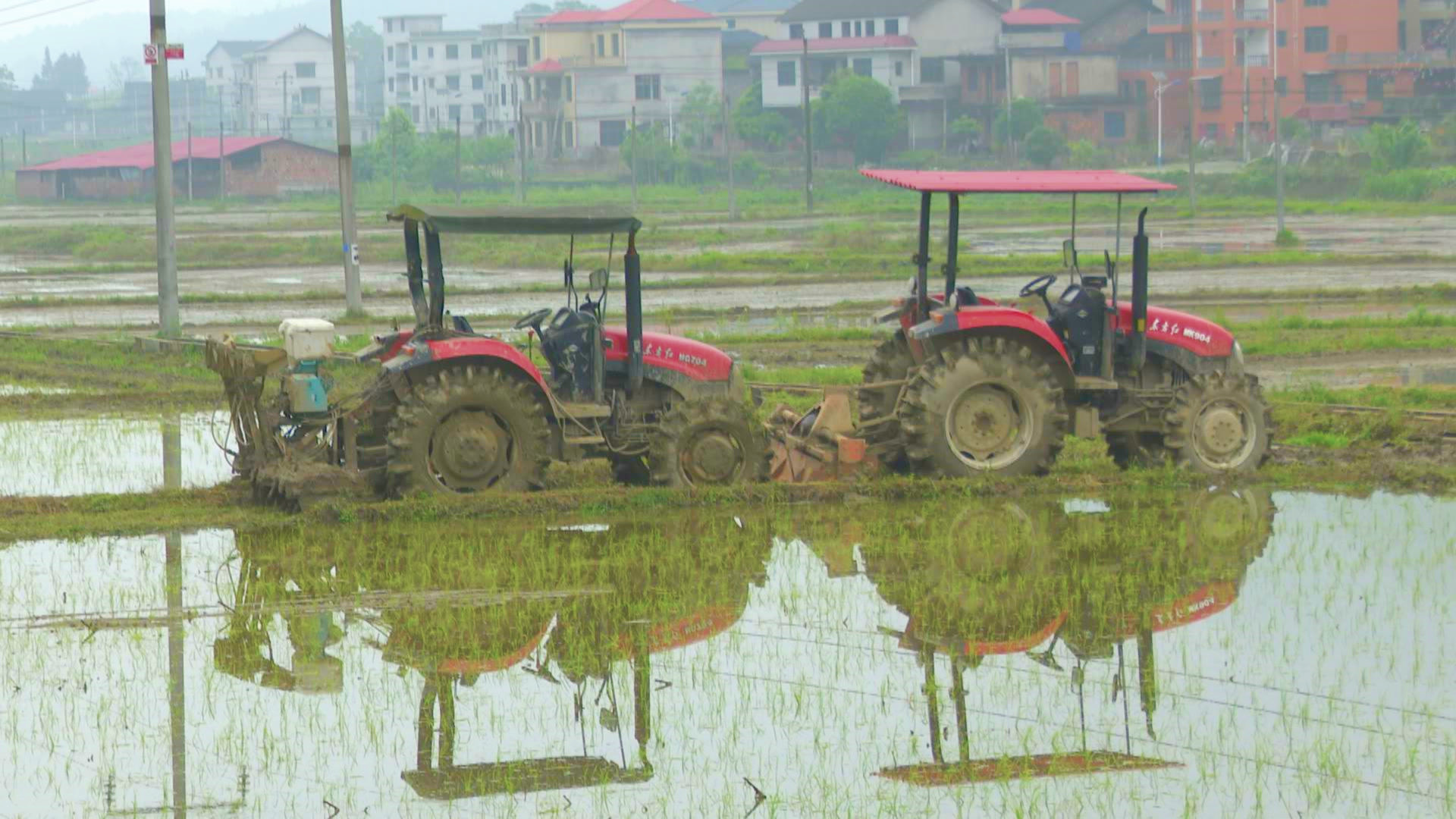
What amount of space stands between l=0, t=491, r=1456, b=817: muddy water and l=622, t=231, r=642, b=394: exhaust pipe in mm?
1099

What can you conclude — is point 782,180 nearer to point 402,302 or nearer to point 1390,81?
point 1390,81

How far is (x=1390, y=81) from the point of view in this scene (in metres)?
70.4

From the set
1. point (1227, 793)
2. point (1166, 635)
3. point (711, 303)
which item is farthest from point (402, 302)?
point (1227, 793)

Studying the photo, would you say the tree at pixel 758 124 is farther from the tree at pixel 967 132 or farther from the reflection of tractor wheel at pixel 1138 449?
the reflection of tractor wheel at pixel 1138 449

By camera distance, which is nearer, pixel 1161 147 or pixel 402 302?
pixel 402 302

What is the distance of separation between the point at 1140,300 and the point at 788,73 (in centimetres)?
7100

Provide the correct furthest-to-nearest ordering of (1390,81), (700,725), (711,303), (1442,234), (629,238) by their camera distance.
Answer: (1390,81) < (1442,234) < (711,303) < (629,238) < (700,725)

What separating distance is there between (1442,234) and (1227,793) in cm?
3641

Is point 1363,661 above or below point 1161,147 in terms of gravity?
below

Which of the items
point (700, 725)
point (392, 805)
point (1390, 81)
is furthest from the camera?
point (1390, 81)

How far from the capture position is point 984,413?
12.3 meters

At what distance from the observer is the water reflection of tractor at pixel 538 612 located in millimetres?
7230

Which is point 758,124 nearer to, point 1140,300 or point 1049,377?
point 1140,300

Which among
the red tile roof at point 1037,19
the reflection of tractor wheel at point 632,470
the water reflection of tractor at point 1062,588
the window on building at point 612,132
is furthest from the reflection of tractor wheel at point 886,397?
the window on building at point 612,132
